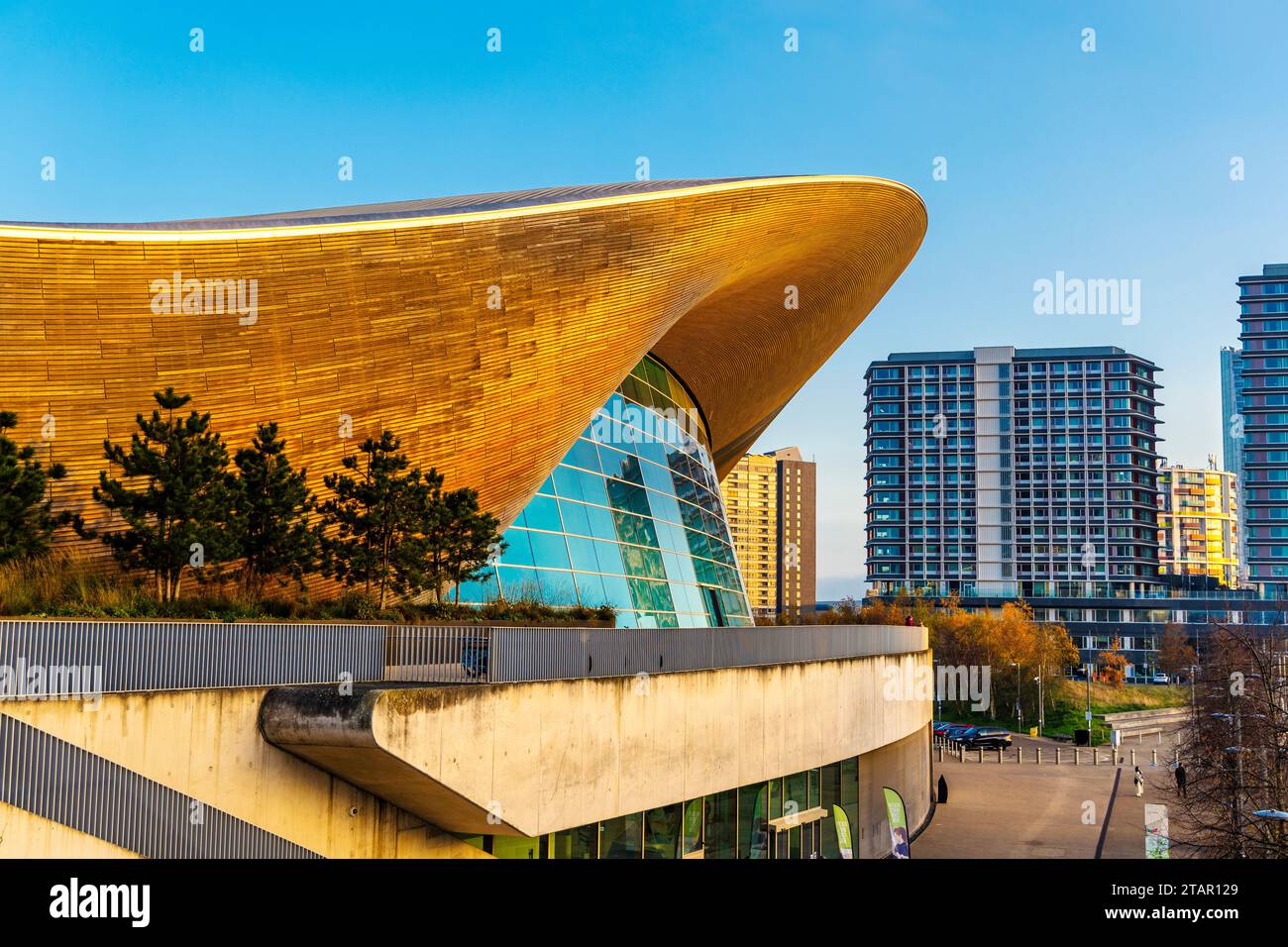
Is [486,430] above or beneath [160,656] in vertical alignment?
above

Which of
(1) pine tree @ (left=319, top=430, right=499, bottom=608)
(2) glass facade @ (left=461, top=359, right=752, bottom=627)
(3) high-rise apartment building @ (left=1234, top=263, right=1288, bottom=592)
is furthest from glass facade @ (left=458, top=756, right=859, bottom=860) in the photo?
(3) high-rise apartment building @ (left=1234, top=263, right=1288, bottom=592)

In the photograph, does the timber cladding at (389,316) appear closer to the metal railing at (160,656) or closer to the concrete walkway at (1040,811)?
the metal railing at (160,656)

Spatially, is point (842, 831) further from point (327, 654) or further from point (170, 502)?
point (170, 502)

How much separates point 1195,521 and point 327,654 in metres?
185

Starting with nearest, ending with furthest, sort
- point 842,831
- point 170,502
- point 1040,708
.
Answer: point 170,502 < point 842,831 < point 1040,708

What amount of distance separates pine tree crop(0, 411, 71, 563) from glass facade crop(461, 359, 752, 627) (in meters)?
8.87

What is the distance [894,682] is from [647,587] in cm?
755

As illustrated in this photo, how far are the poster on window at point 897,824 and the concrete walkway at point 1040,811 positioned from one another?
2.57 metres

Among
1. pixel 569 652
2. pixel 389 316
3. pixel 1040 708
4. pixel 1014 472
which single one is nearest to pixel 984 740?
pixel 1040 708

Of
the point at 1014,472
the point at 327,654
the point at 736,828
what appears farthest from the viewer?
the point at 1014,472

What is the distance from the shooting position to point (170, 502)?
15.8m

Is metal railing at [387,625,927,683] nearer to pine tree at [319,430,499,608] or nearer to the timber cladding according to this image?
pine tree at [319,430,499,608]

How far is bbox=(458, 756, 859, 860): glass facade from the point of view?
16.6 m

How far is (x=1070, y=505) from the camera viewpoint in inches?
4690
